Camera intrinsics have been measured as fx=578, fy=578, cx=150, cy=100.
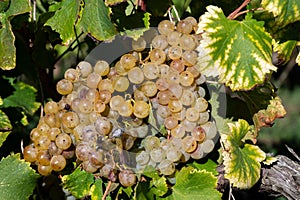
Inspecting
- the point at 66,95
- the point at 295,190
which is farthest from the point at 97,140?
the point at 295,190

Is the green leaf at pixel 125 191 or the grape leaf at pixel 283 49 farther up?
the grape leaf at pixel 283 49

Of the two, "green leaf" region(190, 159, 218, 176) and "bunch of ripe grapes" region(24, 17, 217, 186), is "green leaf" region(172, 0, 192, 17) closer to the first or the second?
"bunch of ripe grapes" region(24, 17, 217, 186)

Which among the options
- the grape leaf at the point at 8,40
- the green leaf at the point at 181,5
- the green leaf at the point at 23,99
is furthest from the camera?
the green leaf at the point at 23,99

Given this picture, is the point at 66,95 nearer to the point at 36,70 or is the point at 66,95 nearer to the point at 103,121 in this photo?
the point at 103,121

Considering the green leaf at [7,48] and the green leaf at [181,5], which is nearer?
the green leaf at [7,48]

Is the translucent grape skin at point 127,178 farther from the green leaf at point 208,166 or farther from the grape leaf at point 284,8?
the grape leaf at point 284,8

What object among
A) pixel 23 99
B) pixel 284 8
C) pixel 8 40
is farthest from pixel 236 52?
pixel 23 99

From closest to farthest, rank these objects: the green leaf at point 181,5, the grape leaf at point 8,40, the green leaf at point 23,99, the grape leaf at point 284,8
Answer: the grape leaf at point 284,8 < the grape leaf at point 8,40 < the green leaf at point 181,5 < the green leaf at point 23,99

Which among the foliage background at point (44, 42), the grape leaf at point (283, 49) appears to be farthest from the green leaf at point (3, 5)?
the grape leaf at point (283, 49)
